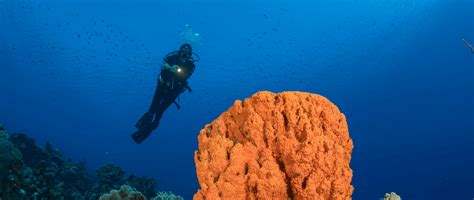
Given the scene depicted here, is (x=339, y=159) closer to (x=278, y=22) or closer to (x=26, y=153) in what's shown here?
(x=26, y=153)

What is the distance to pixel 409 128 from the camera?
71.7 meters

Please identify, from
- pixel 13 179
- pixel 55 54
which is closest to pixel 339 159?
pixel 13 179

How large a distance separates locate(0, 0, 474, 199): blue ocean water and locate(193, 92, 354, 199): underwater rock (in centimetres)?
5394

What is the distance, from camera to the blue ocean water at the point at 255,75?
6381 centimetres

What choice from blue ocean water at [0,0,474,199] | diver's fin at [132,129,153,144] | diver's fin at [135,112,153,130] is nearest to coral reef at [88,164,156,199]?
diver's fin at [132,129,153,144]

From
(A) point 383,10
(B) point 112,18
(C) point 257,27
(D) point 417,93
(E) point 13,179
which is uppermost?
(B) point 112,18

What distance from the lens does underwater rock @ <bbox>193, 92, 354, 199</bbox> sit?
2354 mm

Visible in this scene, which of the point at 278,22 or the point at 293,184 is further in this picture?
the point at 278,22

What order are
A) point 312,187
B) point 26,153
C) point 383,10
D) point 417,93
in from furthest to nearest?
point 417,93
point 383,10
point 26,153
point 312,187

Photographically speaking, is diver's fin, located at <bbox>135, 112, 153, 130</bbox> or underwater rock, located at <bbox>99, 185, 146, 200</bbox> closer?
underwater rock, located at <bbox>99, 185, 146, 200</bbox>

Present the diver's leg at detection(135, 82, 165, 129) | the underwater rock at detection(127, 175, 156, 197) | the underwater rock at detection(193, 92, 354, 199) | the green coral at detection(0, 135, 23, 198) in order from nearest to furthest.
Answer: the underwater rock at detection(193, 92, 354, 199)
the green coral at detection(0, 135, 23, 198)
the diver's leg at detection(135, 82, 165, 129)
the underwater rock at detection(127, 175, 156, 197)

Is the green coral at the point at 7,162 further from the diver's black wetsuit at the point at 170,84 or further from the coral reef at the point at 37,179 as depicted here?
the diver's black wetsuit at the point at 170,84

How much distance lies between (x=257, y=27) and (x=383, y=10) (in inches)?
1023

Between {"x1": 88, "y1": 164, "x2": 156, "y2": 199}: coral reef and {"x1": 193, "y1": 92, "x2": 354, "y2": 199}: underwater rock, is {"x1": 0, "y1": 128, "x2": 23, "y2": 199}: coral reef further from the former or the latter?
{"x1": 193, "y1": 92, "x2": 354, "y2": 199}: underwater rock
